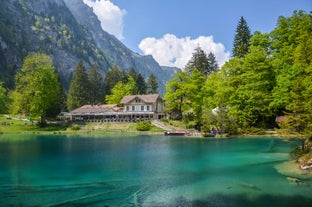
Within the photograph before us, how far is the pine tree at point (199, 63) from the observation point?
90062 millimetres

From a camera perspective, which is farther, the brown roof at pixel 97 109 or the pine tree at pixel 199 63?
the pine tree at pixel 199 63

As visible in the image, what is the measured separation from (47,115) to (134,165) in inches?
2449

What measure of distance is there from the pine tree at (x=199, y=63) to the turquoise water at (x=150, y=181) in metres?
60.4

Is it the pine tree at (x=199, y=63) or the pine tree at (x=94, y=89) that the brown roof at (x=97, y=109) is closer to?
the pine tree at (x=94, y=89)

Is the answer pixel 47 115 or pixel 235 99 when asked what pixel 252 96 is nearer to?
pixel 235 99

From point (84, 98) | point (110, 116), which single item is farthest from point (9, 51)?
point (110, 116)

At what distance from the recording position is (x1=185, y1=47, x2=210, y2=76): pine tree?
295 ft

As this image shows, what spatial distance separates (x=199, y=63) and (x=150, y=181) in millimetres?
73645

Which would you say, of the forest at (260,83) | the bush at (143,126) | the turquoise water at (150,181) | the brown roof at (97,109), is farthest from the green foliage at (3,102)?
the turquoise water at (150,181)

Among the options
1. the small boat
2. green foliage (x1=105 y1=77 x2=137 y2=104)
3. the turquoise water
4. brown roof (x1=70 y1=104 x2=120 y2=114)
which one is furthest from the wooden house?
the turquoise water

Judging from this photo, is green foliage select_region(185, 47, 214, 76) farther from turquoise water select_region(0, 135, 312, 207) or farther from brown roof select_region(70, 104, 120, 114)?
turquoise water select_region(0, 135, 312, 207)

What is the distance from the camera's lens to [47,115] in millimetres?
81250

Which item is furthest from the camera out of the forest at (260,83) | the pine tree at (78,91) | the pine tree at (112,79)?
the pine tree at (112,79)

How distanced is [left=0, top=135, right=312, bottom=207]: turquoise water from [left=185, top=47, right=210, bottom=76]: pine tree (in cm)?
6035
